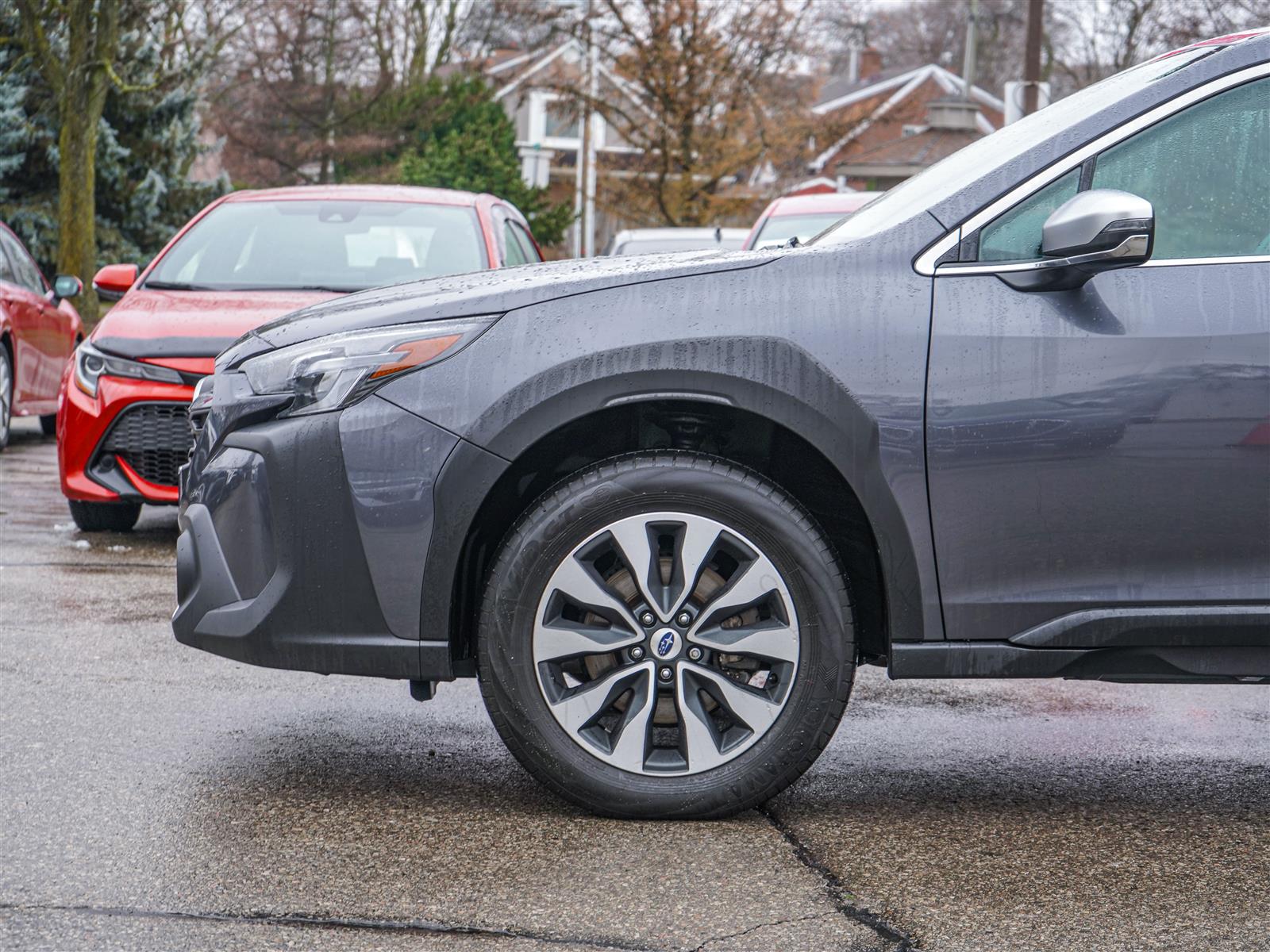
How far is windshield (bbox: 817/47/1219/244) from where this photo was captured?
147 inches

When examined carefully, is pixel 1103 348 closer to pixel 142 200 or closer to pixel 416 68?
pixel 142 200

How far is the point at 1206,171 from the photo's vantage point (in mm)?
3699

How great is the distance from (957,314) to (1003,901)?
4.08ft

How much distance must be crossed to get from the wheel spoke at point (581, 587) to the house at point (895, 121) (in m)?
35.9

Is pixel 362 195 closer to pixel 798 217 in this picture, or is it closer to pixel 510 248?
pixel 510 248

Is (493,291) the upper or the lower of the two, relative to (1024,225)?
lower

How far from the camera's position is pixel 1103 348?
11.6ft

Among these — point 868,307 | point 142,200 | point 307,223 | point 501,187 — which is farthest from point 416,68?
point 868,307

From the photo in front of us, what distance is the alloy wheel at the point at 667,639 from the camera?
3604 mm

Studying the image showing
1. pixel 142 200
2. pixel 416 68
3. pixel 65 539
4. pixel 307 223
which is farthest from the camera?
pixel 416 68

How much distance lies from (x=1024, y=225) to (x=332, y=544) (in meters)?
1.70

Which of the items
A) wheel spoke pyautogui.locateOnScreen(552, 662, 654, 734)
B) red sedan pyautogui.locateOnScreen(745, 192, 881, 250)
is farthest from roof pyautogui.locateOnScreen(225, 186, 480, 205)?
wheel spoke pyautogui.locateOnScreen(552, 662, 654, 734)

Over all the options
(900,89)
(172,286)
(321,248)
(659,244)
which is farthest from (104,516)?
(900,89)

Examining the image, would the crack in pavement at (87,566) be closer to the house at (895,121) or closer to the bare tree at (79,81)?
the bare tree at (79,81)
